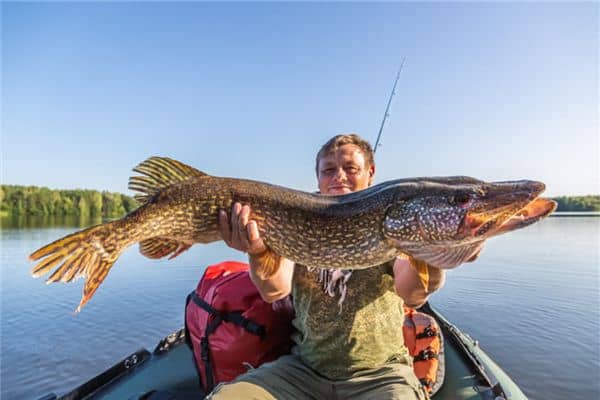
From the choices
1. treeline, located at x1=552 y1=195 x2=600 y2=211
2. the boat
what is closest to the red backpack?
the boat

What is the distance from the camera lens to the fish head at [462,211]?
1789 mm

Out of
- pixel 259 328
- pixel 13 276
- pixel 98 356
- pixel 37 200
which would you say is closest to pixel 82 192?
pixel 37 200

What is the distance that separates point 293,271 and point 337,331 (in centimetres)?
Answer: 51

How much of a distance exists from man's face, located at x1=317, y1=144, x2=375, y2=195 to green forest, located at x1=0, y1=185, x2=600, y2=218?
51.5 metres

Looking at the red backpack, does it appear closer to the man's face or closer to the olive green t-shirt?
the olive green t-shirt

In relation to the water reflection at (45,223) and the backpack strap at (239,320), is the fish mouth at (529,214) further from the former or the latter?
the water reflection at (45,223)

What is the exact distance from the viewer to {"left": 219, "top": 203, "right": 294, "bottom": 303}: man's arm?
7.27ft

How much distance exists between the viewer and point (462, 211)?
1.91 meters

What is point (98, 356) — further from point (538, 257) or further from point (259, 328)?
point (538, 257)

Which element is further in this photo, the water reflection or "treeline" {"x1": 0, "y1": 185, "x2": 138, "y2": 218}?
"treeline" {"x1": 0, "y1": 185, "x2": 138, "y2": 218}

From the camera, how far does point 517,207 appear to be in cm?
178

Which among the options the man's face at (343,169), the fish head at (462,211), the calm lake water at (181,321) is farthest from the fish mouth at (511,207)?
the calm lake water at (181,321)

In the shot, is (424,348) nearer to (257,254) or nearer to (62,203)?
(257,254)

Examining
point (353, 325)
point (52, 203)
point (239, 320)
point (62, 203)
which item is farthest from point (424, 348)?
point (62, 203)
